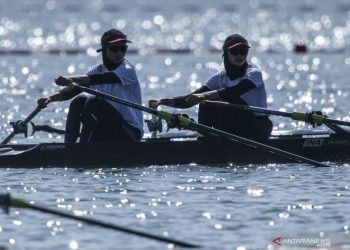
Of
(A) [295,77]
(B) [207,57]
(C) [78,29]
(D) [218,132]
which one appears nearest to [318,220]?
(D) [218,132]

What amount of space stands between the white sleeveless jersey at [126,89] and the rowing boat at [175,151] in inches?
15.5

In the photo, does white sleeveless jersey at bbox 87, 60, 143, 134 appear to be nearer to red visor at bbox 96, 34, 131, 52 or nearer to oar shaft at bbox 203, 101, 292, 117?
red visor at bbox 96, 34, 131, 52

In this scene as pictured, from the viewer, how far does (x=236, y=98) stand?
73.4 ft

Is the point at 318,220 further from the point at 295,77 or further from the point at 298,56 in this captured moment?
the point at 298,56

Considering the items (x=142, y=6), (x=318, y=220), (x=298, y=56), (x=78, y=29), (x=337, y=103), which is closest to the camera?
(x=318, y=220)

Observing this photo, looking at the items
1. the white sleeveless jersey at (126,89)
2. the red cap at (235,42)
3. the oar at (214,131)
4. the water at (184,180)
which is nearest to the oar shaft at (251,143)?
the oar at (214,131)

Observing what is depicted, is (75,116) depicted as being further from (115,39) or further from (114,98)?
(115,39)

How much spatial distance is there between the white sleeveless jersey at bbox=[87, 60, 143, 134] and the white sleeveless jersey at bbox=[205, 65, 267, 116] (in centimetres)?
123

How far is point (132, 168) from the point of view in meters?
22.1

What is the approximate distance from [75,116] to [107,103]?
1.65 ft

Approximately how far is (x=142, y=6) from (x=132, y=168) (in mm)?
130115

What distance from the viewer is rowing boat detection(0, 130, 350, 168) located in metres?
22.0

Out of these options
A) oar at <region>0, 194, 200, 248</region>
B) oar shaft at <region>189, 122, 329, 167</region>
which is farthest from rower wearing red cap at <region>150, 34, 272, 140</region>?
oar at <region>0, 194, 200, 248</region>

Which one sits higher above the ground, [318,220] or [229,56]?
[229,56]
